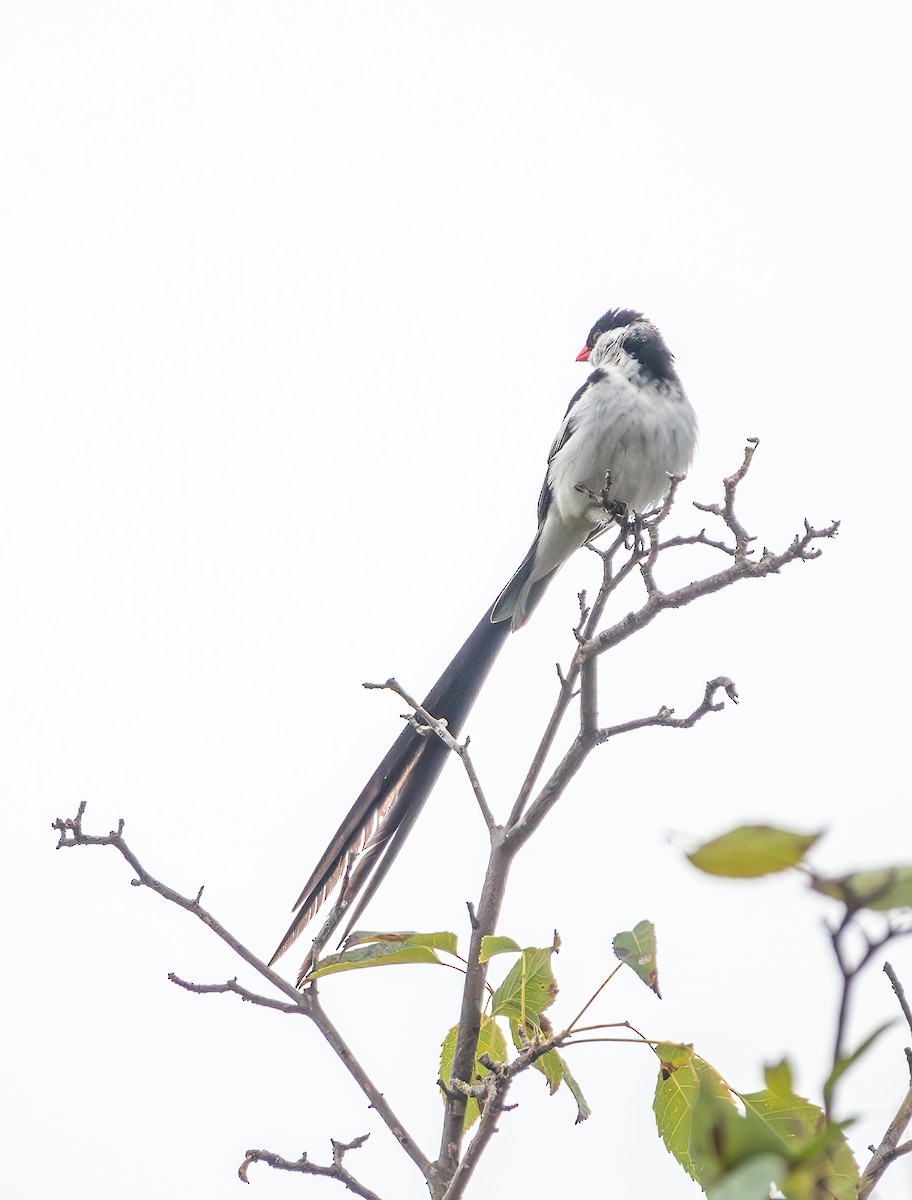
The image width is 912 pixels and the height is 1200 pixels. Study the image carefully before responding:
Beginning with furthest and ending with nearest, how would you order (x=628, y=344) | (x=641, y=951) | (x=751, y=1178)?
(x=628, y=344), (x=641, y=951), (x=751, y=1178)

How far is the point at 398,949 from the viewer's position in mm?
1771

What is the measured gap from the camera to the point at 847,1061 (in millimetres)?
604

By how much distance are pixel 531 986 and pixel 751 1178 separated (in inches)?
48.9

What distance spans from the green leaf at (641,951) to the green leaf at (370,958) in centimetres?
28

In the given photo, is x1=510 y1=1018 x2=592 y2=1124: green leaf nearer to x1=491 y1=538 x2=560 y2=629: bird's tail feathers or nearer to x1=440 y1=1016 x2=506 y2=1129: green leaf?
x1=440 y1=1016 x2=506 y2=1129: green leaf

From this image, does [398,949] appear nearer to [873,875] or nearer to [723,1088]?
[723,1088]

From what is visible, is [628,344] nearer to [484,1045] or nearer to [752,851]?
[484,1045]

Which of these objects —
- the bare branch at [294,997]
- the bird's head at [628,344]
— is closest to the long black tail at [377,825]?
the bare branch at [294,997]

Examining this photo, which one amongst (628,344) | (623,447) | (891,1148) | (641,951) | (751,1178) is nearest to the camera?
(751,1178)

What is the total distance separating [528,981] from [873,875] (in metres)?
1.23

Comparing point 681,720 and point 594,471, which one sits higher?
point 594,471


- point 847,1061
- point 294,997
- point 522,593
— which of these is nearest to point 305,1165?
point 294,997

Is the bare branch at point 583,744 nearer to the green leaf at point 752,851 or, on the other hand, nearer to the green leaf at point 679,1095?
the green leaf at point 679,1095

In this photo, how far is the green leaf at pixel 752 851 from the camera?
605 mm
